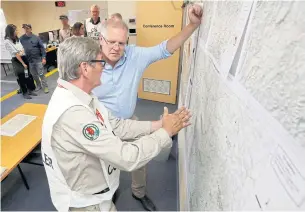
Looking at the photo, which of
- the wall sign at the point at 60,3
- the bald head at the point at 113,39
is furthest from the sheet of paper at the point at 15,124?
the wall sign at the point at 60,3

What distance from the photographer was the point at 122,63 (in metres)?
1.69

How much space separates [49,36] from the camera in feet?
22.1

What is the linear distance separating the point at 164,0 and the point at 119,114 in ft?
9.00

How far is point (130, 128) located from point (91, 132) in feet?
1.81

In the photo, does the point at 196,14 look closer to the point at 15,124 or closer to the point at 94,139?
the point at 94,139

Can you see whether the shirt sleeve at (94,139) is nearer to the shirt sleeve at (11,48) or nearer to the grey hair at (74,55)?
the grey hair at (74,55)

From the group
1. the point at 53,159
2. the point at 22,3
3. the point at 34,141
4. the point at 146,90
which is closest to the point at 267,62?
the point at 53,159

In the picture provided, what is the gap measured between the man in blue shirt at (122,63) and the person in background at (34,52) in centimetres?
377

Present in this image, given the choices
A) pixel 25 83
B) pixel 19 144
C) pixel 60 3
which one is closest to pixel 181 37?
pixel 19 144

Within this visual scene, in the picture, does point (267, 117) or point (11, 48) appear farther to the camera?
point (11, 48)

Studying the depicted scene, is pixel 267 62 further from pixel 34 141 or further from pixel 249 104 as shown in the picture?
pixel 34 141

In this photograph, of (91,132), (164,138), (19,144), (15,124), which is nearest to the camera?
(91,132)

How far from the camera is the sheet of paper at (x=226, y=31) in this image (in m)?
0.59

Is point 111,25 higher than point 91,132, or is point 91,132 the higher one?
point 111,25
